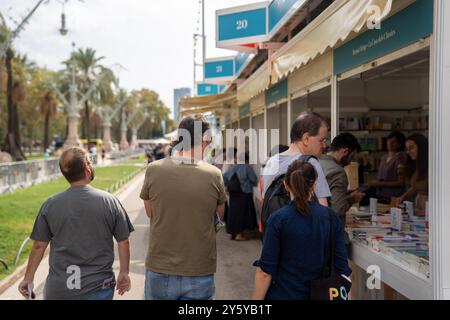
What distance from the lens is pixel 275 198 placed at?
3492mm

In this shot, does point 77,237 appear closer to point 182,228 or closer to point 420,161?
point 182,228

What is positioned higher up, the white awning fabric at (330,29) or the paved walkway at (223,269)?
the white awning fabric at (330,29)

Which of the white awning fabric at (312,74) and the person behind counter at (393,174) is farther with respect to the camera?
the person behind counter at (393,174)

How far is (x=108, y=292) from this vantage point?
364 centimetres

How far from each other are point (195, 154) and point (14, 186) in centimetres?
1770

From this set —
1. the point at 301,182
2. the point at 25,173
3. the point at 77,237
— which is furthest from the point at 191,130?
the point at 25,173

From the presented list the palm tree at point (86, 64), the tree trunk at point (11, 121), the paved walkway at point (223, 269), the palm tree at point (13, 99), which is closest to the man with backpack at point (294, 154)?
the paved walkway at point (223, 269)

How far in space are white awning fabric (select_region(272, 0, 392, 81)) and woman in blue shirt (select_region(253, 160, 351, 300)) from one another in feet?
4.50

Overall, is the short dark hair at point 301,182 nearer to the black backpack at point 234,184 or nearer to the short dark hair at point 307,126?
the short dark hair at point 307,126

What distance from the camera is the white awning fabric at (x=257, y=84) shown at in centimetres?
808

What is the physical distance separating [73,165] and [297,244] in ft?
5.44

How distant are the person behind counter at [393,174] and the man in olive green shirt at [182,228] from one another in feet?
14.1
